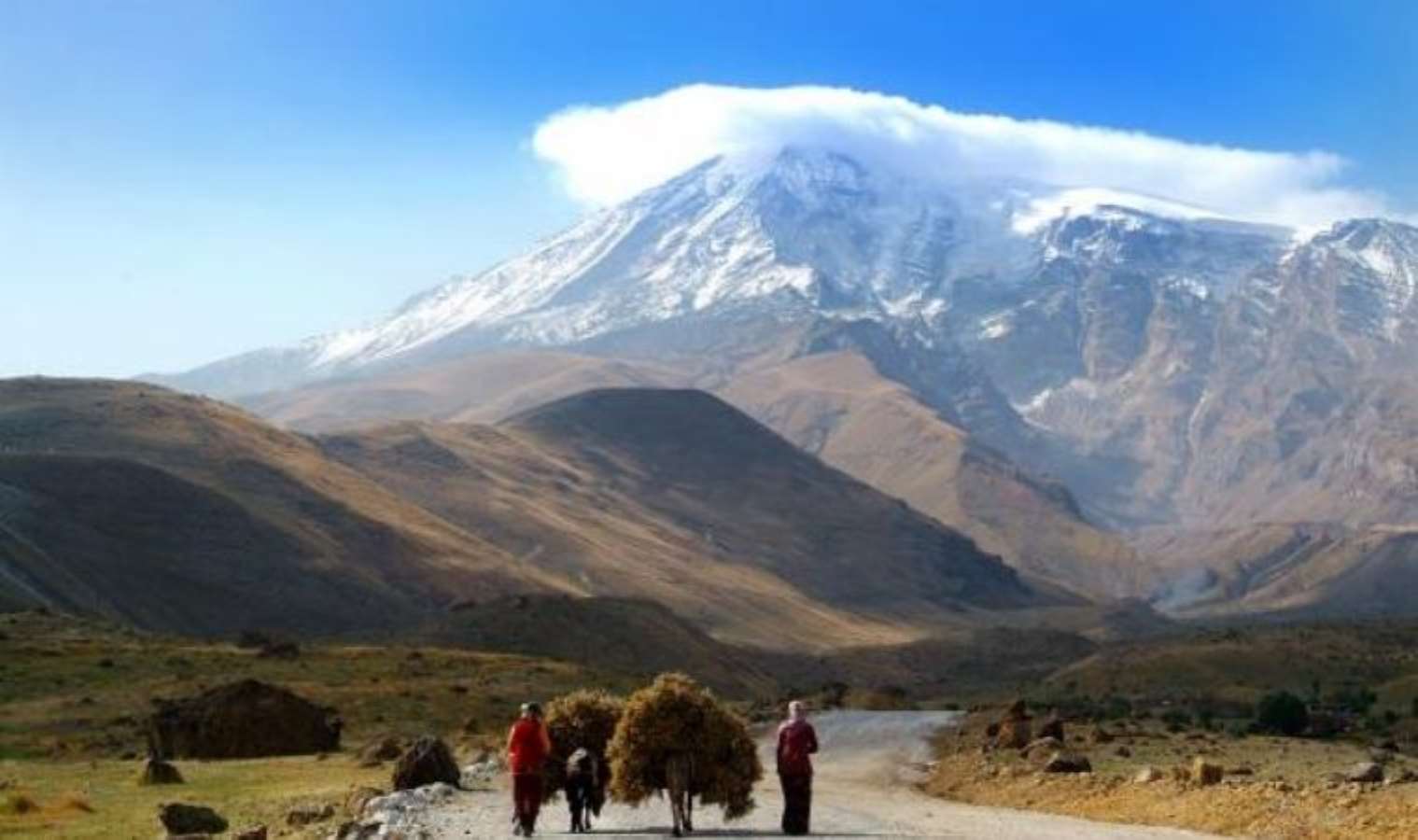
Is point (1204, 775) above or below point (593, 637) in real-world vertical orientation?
Result: above

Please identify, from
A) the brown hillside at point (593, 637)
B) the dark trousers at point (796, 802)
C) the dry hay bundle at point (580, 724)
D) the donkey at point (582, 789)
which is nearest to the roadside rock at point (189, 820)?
the dry hay bundle at point (580, 724)

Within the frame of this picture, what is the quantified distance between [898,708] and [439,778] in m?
36.1

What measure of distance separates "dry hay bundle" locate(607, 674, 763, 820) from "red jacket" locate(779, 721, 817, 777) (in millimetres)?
677

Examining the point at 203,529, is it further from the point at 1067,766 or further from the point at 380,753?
the point at 1067,766

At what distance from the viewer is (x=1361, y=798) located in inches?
1049

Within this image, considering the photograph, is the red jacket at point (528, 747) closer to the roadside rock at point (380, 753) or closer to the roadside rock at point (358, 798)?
the roadside rock at point (358, 798)

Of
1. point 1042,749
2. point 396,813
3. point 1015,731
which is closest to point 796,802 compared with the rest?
point 396,813

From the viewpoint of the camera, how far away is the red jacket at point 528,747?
25328 mm

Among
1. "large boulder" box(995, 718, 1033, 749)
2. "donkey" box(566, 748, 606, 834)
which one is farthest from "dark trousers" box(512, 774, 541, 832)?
"large boulder" box(995, 718, 1033, 749)

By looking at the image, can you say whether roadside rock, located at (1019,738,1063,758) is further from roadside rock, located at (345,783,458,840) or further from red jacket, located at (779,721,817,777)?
roadside rock, located at (345,783,458,840)

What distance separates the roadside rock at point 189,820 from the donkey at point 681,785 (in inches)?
325

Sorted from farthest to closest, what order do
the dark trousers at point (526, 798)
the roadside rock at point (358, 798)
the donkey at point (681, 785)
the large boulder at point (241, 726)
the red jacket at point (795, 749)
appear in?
the large boulder at point (241, 726) → the roadside rock at point (358, 798) → the red jacket at point (795, 749) → the donkey at point (681, 785) → the dark trousers at point (526, 798)

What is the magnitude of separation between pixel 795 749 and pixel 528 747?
4149 millimetres

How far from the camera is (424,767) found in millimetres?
32531
